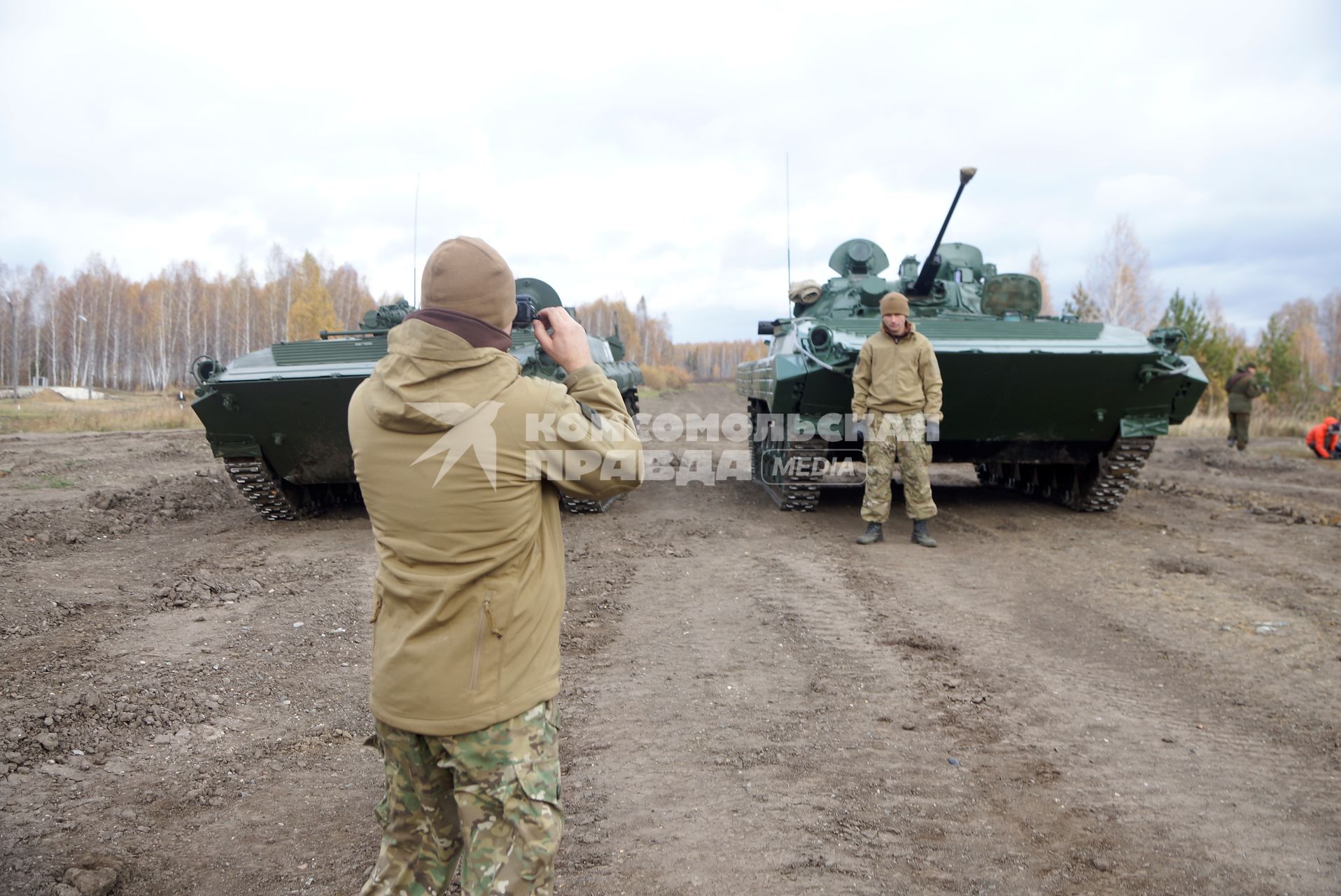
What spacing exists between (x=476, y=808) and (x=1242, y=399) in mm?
14905

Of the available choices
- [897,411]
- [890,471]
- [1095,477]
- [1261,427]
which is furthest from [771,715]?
[1261,427]

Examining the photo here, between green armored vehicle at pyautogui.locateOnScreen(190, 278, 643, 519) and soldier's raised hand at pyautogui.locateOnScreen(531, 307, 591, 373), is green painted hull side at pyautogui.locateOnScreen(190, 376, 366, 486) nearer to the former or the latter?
green armored vehicle at pyautogui.locateOnScreen(190, 278, 643, 519)

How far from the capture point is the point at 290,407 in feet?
21.6

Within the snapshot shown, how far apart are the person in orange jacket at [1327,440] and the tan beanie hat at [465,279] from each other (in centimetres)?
1383

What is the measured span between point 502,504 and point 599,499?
233mm

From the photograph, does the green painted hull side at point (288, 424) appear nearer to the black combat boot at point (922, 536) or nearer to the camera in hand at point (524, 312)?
the black combat boot at point (922, 536)

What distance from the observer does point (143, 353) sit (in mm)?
50344

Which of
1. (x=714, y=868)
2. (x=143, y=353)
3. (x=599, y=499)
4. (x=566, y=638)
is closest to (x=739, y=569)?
(x=566, y=638)

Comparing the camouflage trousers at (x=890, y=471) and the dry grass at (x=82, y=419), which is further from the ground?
the camouflage trousers at (x=890, y=471)

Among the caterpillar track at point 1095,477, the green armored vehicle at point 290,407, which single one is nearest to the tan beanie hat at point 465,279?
the green armored vehicle at point 290,407

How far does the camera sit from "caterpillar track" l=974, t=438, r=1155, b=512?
24.1 feet

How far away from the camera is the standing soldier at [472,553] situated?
168 cm

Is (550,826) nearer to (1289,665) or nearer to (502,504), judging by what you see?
(502,504)

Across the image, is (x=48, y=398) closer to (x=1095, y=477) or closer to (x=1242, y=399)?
(x=1242, y=399)
